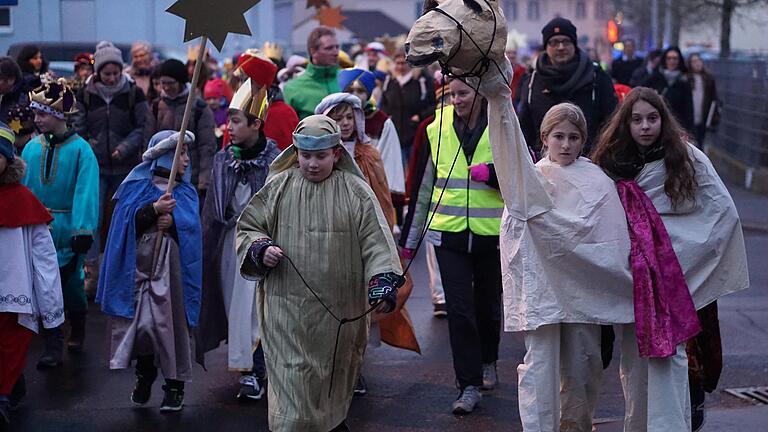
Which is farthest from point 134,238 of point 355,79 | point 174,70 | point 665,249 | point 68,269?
point 174,70

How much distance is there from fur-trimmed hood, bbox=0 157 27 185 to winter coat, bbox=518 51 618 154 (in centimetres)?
326

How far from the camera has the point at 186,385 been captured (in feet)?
26.3

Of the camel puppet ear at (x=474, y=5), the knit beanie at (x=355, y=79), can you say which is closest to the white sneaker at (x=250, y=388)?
the knit beanie at (x=355, y=79)

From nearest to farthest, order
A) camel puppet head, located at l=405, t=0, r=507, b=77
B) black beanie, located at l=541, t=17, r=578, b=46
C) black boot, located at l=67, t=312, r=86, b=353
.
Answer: camel puppet head, located at l=405, t=0, r=507, b=77, black beanie, located at l=541, t=17, r=578, b=46, black boot, located at l=67, t=312, r=86, b=353

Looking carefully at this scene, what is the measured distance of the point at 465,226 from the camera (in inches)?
290

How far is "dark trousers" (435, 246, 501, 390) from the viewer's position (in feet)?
24.1

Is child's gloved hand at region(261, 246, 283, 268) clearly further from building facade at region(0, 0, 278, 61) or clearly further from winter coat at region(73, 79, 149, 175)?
building facade at region(0, 0, 278, 61)

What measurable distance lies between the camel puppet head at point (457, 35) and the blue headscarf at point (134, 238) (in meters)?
2.58

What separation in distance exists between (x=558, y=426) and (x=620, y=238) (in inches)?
35.1

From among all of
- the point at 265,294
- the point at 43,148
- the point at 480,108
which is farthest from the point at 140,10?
the point at 265,294

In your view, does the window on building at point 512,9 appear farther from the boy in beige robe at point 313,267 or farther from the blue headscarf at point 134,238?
the boy in beige robe at point 313,267

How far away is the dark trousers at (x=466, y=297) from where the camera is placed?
24.1 feet

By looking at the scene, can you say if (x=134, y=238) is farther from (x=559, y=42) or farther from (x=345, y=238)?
(x=559, y=42)

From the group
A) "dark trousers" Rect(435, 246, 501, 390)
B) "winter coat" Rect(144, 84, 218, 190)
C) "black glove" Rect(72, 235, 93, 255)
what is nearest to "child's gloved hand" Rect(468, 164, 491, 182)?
"dark trousers" Rect(435, 246, 501, 390)
